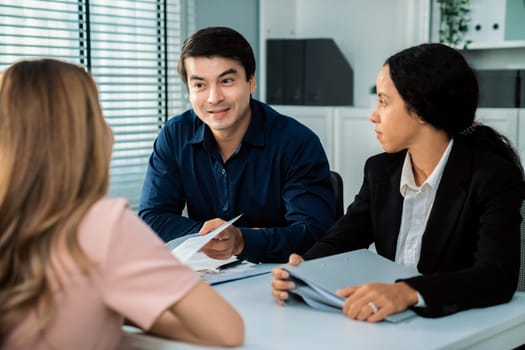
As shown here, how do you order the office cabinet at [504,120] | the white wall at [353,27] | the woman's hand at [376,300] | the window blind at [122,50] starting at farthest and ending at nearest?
the white wall at [353,27]
the office cabinet at [504,120]
the window blind at [122,50]
the woman's hand at [376,300]

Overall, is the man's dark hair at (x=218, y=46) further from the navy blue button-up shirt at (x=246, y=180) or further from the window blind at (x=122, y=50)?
the window blind at (x=122, y=50)

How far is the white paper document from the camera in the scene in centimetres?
159

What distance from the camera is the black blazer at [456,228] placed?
1454 millimetres

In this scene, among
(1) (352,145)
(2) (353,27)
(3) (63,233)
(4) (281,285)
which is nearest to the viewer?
(3) (63,233)

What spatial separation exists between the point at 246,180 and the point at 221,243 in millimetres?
412

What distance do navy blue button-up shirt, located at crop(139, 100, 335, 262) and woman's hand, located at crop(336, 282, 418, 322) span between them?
71 cm

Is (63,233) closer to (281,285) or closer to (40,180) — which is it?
(40,180)

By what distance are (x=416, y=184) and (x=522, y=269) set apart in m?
0.33

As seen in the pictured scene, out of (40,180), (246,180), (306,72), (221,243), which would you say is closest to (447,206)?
(221,243)

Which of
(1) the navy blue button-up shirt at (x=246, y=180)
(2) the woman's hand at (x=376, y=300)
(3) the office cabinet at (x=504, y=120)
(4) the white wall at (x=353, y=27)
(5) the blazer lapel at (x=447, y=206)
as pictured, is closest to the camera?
(2) the woman's hand at (x=376, y=300)

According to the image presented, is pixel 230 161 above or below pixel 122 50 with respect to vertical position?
below

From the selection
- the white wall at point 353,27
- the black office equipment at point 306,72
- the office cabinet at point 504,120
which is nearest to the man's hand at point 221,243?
the office cabinet at point 504,120

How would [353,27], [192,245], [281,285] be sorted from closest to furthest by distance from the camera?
[281,285]
[192,245]
[353,27]

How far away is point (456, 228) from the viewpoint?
1.67 meters
